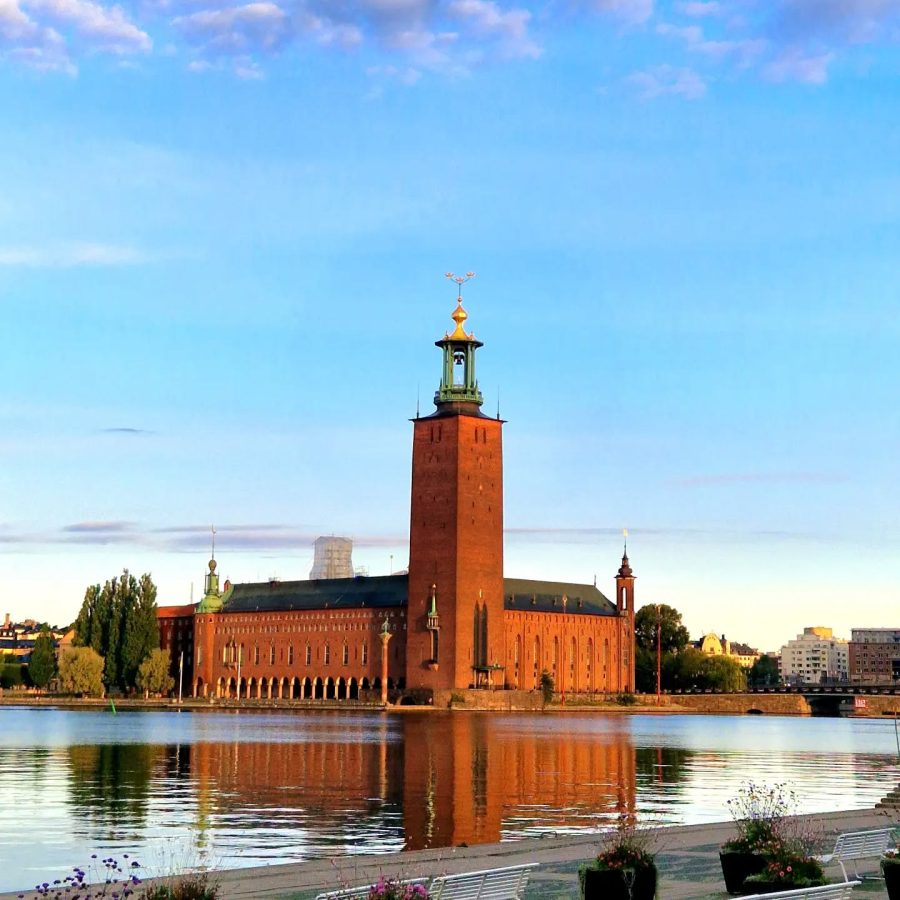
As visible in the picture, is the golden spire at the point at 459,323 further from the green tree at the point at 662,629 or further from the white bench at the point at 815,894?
the white bench at the point at 815,894

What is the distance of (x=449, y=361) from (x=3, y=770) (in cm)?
9036

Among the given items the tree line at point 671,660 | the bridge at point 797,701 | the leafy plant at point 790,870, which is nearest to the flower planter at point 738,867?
the leafy plant at point 790,870

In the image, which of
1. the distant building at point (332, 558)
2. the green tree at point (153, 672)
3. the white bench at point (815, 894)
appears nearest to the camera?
the white bench at point (815, 894)

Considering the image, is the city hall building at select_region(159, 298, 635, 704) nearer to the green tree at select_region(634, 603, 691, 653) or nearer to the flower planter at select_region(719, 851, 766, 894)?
the green tree at select_region(634, 603, 691, 653)

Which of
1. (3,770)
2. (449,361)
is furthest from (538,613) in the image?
(3,770)

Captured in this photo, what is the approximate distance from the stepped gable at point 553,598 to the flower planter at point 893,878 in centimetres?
12278

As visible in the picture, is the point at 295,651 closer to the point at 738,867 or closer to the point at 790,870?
the point at 738,867

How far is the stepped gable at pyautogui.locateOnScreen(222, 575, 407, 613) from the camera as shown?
461ft

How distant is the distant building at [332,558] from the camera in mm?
170250

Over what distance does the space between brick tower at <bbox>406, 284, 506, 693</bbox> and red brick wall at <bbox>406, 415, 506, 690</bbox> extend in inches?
3.2

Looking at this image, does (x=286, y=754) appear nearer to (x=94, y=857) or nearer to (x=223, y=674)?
(x=94, y=857)

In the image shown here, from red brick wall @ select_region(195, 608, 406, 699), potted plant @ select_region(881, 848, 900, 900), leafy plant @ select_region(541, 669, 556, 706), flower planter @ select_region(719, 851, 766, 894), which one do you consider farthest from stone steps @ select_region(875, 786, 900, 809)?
red brick wall @ select_region(195, 608, 406, 699)

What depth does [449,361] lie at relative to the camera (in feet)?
433

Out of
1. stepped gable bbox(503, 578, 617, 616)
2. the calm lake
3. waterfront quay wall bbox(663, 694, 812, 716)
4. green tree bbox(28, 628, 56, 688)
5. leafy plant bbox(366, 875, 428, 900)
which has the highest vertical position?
stepped gable bbox(503, 578, 617, 616)
